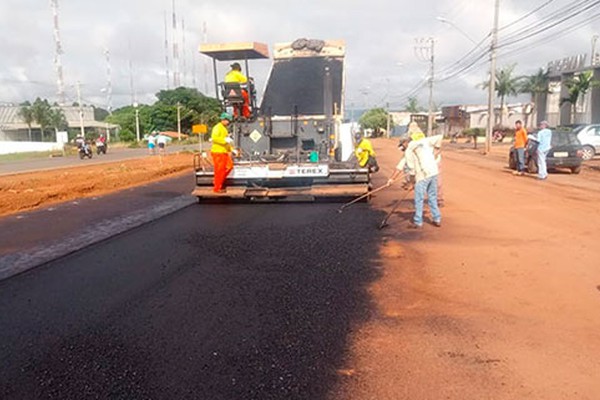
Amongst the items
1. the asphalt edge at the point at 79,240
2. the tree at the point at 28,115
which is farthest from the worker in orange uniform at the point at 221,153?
the tree at the point at 28,115

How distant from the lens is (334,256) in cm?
646

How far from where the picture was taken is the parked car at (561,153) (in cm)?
1630

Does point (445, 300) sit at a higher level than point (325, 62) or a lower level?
lower

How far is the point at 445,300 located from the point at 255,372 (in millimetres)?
2169

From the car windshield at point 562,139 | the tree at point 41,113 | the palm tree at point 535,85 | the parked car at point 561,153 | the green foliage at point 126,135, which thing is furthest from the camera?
the green foliage at point 126,135

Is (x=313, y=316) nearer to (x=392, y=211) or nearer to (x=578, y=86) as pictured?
(x=392, y=211)

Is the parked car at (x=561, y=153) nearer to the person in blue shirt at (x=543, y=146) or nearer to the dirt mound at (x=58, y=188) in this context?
the person in blue shirt at (x=543, y=146)

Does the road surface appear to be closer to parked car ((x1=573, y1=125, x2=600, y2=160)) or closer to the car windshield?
the car windshield

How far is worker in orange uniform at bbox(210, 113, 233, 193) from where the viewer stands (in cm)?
1055

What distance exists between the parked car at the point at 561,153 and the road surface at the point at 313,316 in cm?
889

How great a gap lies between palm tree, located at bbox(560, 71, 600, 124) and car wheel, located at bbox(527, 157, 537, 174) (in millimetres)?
27128

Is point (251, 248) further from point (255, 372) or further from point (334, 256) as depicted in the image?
point (255, 372)

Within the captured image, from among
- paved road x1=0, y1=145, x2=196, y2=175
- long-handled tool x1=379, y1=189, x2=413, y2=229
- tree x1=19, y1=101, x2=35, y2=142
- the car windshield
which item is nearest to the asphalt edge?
long-handled tool x1=379, y1=189, x2=413, y2=229

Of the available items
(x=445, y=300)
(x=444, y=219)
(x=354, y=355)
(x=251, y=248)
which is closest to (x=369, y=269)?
(x=445, y=300)
